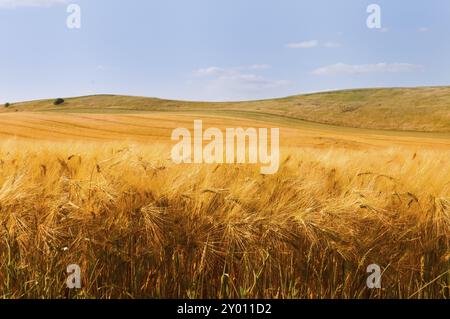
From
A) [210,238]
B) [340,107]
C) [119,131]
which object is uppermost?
[340,107]

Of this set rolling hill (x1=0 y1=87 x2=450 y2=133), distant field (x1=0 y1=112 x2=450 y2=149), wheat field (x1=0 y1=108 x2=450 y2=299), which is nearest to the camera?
wheat field (x1=0 y1=108 x2=450 y2=299)

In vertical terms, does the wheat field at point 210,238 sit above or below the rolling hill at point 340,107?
below

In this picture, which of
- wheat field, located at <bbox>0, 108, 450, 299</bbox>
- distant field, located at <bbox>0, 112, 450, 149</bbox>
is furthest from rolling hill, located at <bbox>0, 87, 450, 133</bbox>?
wheat field, located at <bbox>0, 108, 450, 299</bbox>

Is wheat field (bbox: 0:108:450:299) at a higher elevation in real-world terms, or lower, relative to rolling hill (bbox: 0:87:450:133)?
lower

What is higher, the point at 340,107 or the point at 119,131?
the point at 340,107

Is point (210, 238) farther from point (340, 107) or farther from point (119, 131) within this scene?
point (340, 107)

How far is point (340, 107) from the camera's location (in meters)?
57.7

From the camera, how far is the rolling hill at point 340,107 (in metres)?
47.9

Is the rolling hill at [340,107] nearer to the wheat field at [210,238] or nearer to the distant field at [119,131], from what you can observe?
the distant field at [119,131]

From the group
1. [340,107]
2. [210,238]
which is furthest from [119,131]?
[340,107]

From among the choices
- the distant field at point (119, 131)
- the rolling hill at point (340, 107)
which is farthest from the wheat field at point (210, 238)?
the rolling hill at point (340, 107)

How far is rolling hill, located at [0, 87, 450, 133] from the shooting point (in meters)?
47.9

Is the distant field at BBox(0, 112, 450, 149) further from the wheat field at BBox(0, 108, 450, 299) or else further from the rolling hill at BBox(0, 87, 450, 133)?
the rolling hill at BBox(0, 87, 450, 133)

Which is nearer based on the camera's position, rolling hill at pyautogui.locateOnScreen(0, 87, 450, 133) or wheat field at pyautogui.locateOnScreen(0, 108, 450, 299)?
wheat field at pyautogui.locateOnScreen(0, 108, 450, 299)
